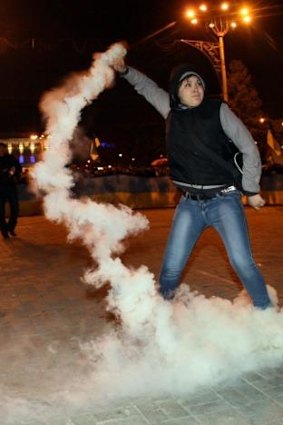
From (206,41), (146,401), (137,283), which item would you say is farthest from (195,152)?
(206,41)

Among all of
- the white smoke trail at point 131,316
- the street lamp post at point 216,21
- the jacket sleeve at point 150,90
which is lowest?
the white smoke trail at point 131,316

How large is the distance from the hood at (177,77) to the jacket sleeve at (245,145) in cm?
33

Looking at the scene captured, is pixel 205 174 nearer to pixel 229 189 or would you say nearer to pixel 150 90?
pixel 229 189

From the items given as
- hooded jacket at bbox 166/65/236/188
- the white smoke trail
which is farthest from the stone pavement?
hooded jacket at bbox 166/65/236/188

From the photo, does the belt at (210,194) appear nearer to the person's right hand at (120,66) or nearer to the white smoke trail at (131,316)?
the white smoke trail at (131,316)

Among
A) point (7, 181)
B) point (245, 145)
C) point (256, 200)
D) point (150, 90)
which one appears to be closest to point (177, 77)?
point (150, 90)

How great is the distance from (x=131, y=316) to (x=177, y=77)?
173 cm

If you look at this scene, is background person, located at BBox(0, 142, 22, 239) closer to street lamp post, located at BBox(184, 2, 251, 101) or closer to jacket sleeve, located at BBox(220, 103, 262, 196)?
jacket sleeve, located at BBox(220, 103, 262, 196)

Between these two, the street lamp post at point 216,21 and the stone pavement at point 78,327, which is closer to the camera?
the stone pavement at point 78,327

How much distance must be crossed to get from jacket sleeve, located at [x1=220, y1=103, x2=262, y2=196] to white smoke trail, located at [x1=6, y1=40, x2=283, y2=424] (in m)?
0.89

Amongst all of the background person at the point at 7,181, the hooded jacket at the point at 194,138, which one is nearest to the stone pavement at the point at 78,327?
the background person at the point at 7,181

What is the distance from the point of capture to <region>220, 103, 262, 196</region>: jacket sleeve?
404 centimetres

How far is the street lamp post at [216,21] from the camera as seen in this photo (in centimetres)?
1884

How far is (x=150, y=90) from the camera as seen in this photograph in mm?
4520
